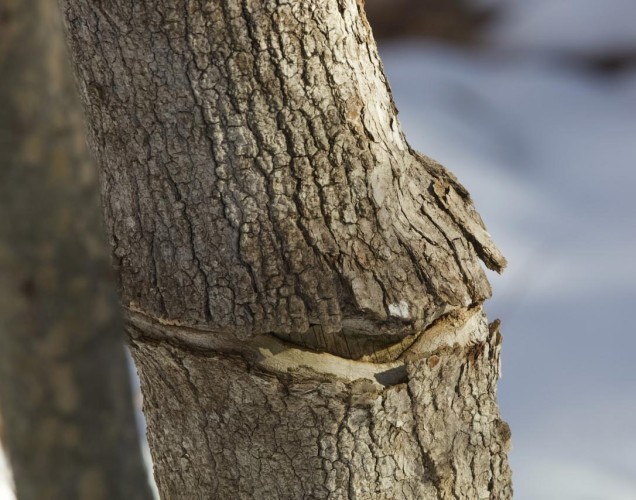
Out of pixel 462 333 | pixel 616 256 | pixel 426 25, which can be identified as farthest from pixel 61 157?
pixel 426 25

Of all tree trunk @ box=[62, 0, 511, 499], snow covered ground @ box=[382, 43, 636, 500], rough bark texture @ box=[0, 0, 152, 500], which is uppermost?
snow covered ground @ box=[382, 43, 636, 500]

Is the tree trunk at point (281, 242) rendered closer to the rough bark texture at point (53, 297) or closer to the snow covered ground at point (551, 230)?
the rough bark texture at point (53, 297)

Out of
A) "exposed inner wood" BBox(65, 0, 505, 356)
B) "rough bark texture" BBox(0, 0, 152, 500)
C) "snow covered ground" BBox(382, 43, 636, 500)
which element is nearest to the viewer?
"rough bark texture" BBox(0, 0, 152, 500)


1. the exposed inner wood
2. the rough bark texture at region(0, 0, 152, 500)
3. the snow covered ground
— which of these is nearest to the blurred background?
the snow covered ground

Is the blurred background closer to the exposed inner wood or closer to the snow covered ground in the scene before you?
the snow covered ground

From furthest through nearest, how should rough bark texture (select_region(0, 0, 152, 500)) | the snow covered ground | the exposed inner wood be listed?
the snow covered ground < the exposed inner wood < rough bark texture (select_region(0, 0, 152, 500))

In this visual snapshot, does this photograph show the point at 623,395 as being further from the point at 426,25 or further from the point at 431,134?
the point at 426,25
